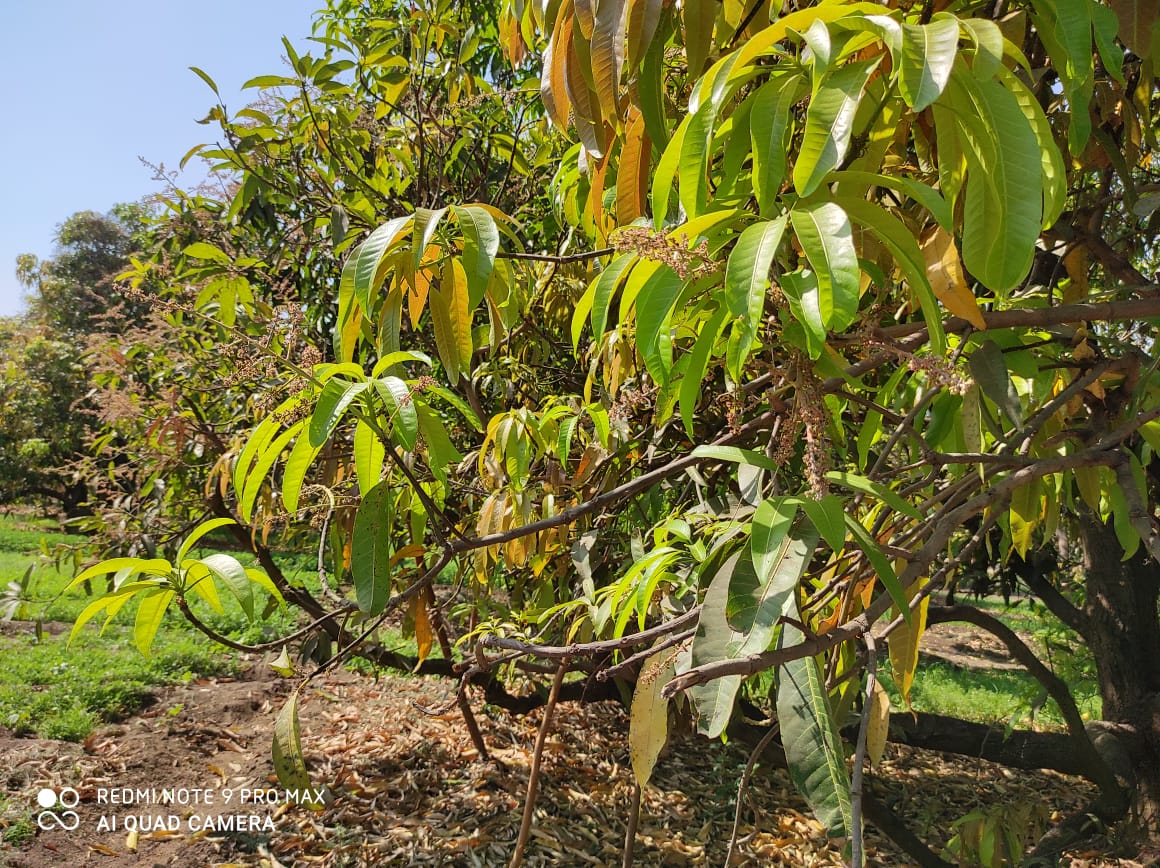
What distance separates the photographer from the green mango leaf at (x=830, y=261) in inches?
20.6

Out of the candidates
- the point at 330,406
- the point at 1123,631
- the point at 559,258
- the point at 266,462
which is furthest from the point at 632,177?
the point at 1123,631

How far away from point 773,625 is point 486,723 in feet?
10.6

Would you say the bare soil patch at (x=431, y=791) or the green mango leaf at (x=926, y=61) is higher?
the green mango leaf at (x=926, y=61)

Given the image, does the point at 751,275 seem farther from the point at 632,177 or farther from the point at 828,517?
the point at 632,177

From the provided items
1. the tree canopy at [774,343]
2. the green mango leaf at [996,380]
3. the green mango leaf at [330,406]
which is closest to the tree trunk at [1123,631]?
the tree canopy at [774,343]

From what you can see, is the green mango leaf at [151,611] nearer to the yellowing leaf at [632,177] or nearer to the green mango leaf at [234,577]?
the green mango leaf at [234,577]

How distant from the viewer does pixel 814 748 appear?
685mm

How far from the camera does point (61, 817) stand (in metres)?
2.72

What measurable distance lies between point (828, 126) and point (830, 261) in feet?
0.35

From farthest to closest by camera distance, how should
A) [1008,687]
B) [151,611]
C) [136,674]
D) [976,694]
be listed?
1. [1008,687]
2. [976,694]
3. [136,674]
4. [151,611]

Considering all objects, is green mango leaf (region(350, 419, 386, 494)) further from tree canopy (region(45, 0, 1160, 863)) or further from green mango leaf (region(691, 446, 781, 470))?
green mango leaf (region(691, 446, 781, 470))

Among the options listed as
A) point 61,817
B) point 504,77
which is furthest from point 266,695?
point 504,77

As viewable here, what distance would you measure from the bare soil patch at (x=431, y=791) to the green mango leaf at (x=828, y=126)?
8.09 ft

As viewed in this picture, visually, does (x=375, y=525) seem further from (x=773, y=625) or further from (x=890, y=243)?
(x=890, y=243)
